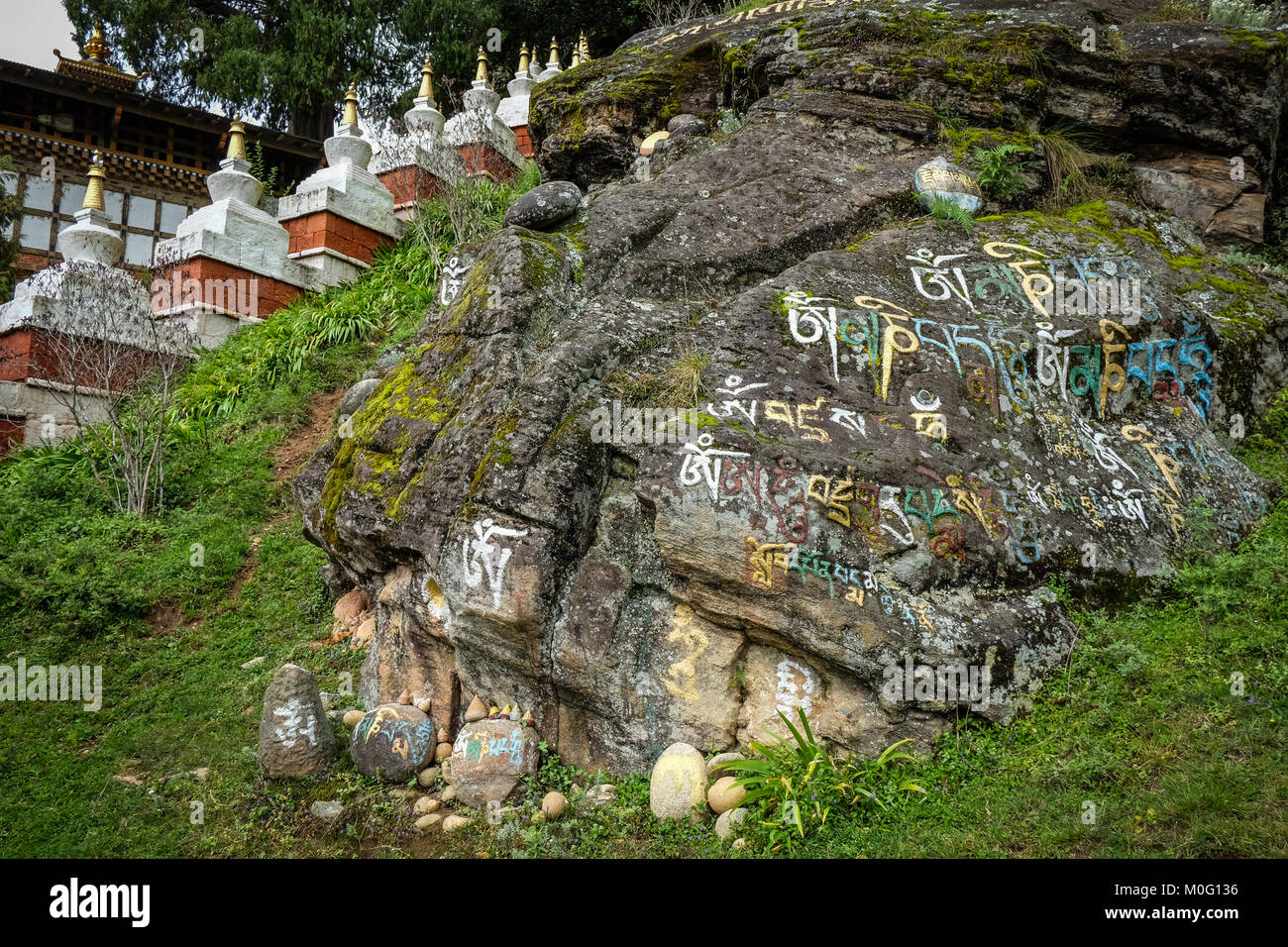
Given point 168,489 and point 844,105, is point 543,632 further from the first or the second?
point 168,489

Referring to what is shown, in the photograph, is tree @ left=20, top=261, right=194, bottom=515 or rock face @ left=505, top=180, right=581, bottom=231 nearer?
rock face @ left=505, top=180, right=581, bottom=231

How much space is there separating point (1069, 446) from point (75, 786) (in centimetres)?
668

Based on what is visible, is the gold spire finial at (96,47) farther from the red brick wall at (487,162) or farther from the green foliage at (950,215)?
the green foliage at (950,215)

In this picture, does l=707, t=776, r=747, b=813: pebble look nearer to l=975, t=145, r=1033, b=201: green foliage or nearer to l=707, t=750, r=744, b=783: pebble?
l=707, t=750, r=744, b=783: pebble

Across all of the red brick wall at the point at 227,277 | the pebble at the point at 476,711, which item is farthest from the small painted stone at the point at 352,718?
the red brick wall at the point at 227,277

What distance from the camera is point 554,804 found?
4930mm

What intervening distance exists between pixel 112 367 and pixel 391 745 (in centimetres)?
636

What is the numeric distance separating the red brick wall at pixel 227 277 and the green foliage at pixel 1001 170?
390 inches

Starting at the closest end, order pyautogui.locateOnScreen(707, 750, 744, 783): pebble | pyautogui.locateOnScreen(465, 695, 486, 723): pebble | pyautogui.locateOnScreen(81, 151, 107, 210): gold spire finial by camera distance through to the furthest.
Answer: pyautogui.locateOnScreen(707, 750, 744, 783): pebble
pyautogui.locateOnScreen(465, 695, 486, 723): pebble
pyautogui.locateOnScreen(81, 151, 107, 210): gold spire finial

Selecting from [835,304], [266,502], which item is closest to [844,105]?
[835,304]

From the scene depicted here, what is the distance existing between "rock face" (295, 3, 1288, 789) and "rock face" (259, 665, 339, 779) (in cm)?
65

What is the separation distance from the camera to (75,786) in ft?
18.9

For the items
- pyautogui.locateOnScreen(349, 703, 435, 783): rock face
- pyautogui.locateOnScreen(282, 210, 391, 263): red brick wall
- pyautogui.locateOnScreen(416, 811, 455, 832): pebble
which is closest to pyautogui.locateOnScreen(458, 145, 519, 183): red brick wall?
pyautogui.locateOnScreen(282, 210, 391, 263): red brick wall

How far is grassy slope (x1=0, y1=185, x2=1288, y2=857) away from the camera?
13.3 feet
